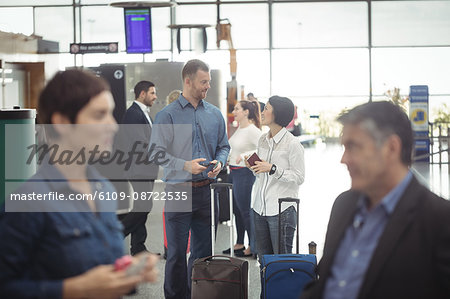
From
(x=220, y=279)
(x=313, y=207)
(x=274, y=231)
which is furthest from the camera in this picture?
(x=313, y=207)

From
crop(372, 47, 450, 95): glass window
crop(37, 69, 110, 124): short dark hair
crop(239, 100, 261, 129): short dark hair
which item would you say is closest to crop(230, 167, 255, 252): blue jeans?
crop(239, 100, 261, 129): short dark hair

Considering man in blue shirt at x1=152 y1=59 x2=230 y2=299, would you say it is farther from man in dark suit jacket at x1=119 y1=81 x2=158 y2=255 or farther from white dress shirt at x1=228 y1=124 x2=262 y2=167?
white dress shirt at x1=228 y1=124 x2=262 y2=167

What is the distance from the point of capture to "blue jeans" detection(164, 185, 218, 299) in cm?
484

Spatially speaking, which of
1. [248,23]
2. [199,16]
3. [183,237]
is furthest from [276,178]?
[199,16]

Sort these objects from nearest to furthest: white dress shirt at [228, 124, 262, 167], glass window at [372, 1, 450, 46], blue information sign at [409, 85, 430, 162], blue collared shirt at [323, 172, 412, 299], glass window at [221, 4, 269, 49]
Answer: blue collared shirt at [323, 172, 412, 299] < white dress shirt at [228, 124, 262, 167] < blue information sign at [409, 85, 430, 162] < glass window at [221, 4, 269, 49] < glass window at [372, 1, 450, 46]

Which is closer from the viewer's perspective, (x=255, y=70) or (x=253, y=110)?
(x=253, y=110)

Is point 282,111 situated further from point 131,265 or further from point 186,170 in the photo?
point 131,265

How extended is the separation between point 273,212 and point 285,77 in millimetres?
12556

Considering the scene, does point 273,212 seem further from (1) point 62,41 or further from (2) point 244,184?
(1) point 62,41

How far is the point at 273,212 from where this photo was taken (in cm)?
486

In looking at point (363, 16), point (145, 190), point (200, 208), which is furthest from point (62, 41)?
point (200, 208)

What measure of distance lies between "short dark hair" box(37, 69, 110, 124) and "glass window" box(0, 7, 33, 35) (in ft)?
52.9

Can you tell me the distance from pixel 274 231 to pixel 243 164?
2253 mm

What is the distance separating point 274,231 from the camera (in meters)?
4.89
